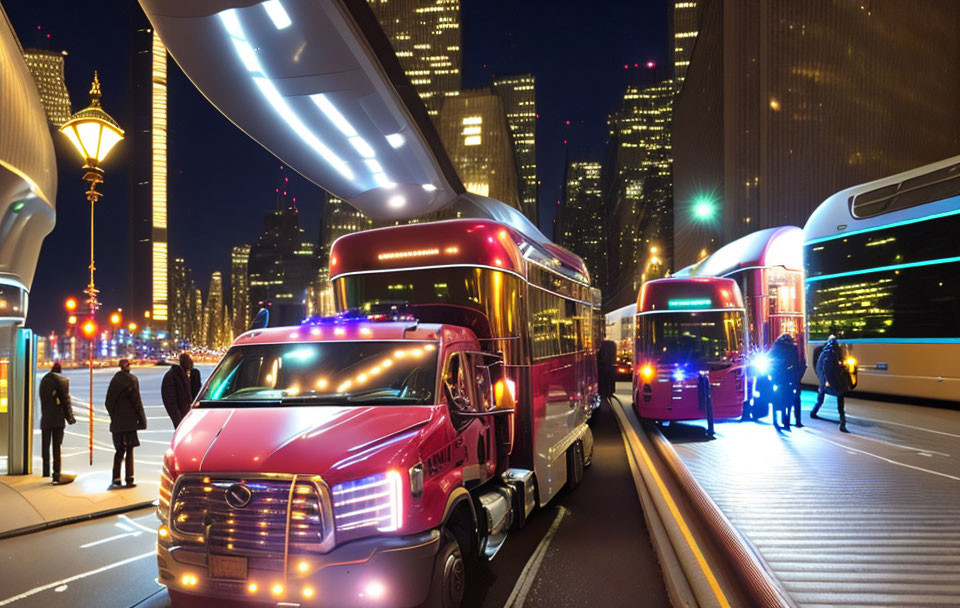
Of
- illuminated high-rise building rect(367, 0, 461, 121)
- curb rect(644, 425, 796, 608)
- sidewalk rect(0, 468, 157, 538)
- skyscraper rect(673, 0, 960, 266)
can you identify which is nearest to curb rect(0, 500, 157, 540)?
sidewalk rect(0, 468, 157, 538)

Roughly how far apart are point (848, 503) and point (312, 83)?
25634 mm

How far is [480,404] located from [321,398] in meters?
1.59

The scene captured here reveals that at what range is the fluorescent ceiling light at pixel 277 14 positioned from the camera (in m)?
21.1

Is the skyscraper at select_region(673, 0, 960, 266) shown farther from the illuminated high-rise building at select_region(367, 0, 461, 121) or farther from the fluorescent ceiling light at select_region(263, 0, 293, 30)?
the illuminated high-rise building at select_region(367, 0, 461, 121)

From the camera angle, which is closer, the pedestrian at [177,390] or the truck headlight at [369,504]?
the truck headlight at [369,504]

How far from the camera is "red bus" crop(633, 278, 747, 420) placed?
512 inches

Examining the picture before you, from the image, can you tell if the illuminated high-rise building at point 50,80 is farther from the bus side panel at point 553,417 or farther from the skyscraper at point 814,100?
the skyscraper at point 814,100

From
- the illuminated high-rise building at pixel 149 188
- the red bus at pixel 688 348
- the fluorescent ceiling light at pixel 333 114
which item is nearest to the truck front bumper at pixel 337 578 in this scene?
the red bus at pixel 688 348

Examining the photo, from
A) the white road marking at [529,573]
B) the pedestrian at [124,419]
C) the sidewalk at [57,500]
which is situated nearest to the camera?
the white road marking at [529,573]

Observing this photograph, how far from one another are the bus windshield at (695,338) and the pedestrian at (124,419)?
9.73 m

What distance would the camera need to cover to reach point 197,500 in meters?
3.95

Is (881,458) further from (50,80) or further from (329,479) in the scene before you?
(50,80)

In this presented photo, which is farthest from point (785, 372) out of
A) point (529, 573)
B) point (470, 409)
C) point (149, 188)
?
point (149, 188)

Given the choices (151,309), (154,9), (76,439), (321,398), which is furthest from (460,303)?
(151,309)
